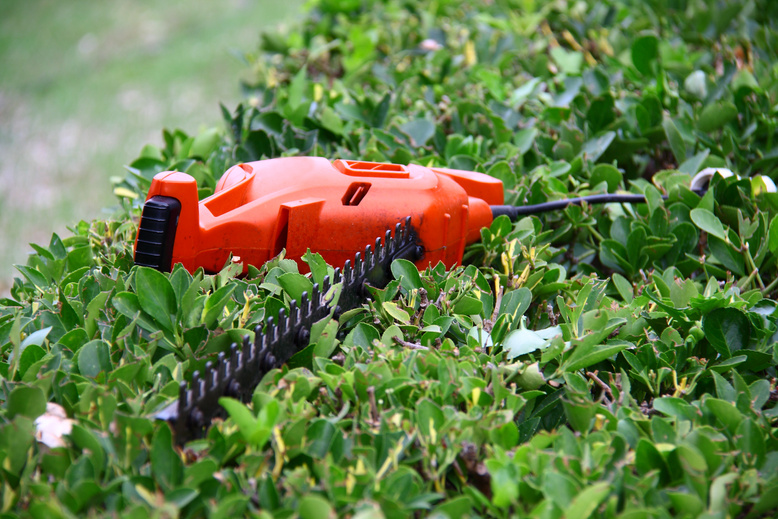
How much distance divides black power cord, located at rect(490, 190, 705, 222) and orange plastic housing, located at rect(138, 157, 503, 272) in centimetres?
22

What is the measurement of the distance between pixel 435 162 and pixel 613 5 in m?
2.01

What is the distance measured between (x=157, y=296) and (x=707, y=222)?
1304mm

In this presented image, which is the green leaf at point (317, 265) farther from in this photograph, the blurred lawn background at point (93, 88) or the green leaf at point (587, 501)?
the blurred lawn background at point (93, 88)

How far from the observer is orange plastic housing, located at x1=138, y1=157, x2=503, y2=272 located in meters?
1.46

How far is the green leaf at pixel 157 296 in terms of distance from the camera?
1.25m

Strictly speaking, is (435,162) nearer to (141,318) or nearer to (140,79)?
(141,318)

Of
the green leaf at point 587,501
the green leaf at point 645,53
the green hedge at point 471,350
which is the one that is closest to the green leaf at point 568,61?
the green leaf at point 645,53

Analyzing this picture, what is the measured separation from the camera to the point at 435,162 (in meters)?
2.04

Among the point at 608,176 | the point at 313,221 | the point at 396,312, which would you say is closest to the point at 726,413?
the point at 396,312

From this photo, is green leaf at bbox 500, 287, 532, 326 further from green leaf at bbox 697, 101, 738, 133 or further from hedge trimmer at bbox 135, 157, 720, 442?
green leaf at bbox 697, 101, 738, 133

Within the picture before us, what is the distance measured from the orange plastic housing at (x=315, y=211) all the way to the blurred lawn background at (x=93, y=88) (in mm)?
2917

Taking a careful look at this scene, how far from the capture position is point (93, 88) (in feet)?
22.6

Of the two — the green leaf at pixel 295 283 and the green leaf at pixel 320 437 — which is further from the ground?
the green leaf at pixel 295 283

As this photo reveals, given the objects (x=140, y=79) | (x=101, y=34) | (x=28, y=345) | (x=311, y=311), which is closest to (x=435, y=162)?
(x=311, y=311)
